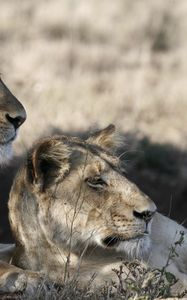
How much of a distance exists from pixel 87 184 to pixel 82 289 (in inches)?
29.7

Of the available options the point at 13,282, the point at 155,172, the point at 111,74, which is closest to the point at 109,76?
the point at 111,74

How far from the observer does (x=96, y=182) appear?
5.82 meters

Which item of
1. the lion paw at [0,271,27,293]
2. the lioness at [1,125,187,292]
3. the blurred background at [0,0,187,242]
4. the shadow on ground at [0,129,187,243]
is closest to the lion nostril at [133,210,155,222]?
the lioness at [1,125,187,292]

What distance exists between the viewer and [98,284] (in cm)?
551

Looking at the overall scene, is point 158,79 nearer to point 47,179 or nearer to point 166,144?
point 166,144

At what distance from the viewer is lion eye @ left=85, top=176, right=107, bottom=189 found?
580 centimetres

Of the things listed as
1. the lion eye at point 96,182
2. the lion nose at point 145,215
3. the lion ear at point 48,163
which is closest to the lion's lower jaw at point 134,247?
the lion nose at point 145,215

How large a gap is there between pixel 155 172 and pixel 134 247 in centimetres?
732

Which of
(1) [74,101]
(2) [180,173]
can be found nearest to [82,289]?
(2) [180,173]

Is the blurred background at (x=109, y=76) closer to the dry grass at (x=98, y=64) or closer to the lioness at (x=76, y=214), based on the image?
the dry grass at (x=98, y=64)

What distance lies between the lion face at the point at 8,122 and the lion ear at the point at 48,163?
0.29 meters

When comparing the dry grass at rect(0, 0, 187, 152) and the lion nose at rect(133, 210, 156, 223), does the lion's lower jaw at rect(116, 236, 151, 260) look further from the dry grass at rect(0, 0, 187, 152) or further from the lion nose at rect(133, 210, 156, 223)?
the dry grass at rect(0, 0, 187, 152)

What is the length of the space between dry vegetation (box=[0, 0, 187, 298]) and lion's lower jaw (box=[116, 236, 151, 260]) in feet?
15.7

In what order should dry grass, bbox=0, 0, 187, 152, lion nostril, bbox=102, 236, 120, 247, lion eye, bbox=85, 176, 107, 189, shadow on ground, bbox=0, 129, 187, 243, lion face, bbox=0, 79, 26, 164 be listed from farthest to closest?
dry grass, bbox=0, 0, 187, 152, shadow on ground, bbox=0, 129, 187, 243, lion face, bbox=0, 79, 26, 164, lion eye, bbox=85, 176, 107, 189, lion nostril, bbox=102, 236, 120, 247
